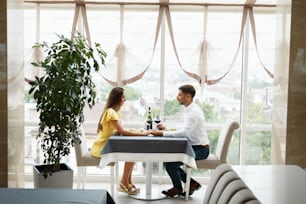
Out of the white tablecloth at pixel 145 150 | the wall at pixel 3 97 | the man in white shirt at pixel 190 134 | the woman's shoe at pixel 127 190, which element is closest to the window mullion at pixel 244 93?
the man in white shirt at pixel 190 134

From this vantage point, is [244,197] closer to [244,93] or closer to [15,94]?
[15,94]

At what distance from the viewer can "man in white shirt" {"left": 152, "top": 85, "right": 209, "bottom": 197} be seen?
5.03 meters

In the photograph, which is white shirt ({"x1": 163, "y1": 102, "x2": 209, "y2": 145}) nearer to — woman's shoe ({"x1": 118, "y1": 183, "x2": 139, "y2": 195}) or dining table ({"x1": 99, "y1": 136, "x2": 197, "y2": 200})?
dining table ({"x1": 99, "y1": 136, "x2": 197, "y2": 200})

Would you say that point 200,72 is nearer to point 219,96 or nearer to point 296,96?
point 219,96

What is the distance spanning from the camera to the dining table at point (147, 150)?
15.4ft

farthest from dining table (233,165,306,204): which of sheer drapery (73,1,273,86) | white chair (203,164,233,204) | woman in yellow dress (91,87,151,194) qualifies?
sheer drapery (73,1,273,86)

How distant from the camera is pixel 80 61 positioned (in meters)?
4.57

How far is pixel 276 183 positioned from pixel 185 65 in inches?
162

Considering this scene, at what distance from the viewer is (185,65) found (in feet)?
19.0

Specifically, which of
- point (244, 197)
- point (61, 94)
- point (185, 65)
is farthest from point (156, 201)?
point (244, 197)

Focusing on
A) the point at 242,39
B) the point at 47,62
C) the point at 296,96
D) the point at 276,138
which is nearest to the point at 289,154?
the point at 276,138

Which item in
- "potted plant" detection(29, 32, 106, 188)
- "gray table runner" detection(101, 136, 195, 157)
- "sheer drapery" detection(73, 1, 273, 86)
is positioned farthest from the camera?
"sheer drapery" detection(73, 1, 273, 86)

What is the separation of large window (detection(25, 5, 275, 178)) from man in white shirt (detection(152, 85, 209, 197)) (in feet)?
2.41

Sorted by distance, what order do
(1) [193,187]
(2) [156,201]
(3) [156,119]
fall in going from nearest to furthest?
1. (2) [156,201]
2. (1) [193,187]
3. (3) [156,119]
